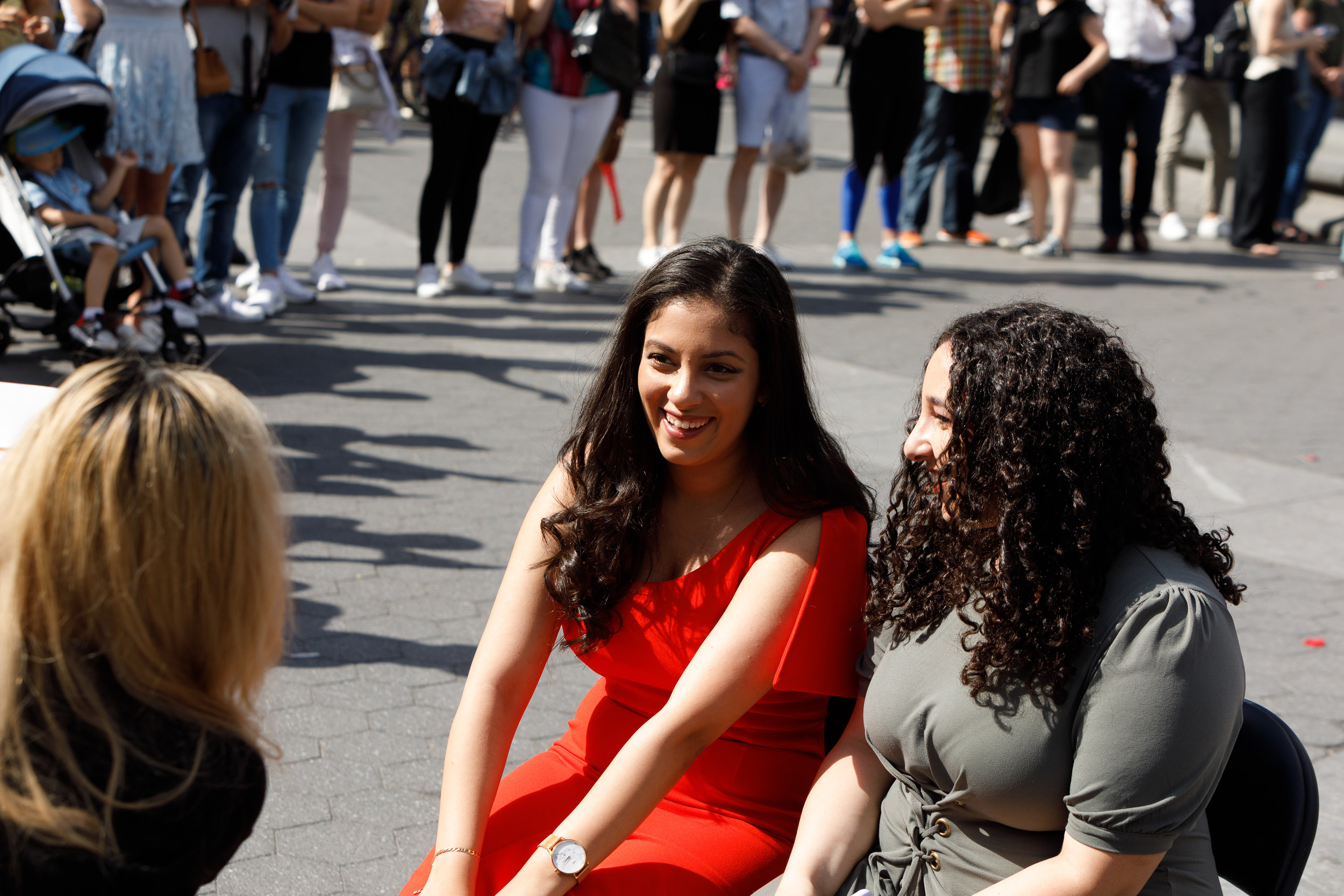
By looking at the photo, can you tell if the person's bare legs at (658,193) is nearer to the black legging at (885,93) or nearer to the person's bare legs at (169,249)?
the black legging at (885,93)

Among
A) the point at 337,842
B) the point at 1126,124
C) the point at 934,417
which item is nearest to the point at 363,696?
the point at 337,842

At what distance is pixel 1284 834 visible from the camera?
1830mm

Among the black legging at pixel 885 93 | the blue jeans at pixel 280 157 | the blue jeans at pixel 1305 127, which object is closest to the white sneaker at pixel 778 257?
the black legging at pixel 885 93

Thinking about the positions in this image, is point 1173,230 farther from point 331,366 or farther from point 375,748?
point 375,748

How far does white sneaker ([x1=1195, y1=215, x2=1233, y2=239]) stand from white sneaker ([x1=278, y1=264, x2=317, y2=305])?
888 cm

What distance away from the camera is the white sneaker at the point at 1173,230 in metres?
12.5

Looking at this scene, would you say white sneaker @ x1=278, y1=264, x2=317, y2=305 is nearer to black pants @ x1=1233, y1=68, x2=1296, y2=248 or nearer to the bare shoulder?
the bare shoulder

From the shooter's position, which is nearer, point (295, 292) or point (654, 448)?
point (654, 448)

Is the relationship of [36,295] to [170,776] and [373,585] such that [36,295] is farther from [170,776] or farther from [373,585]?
[170,776]

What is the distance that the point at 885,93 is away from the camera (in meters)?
9.38

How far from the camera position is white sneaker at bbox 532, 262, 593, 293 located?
28.2 ft

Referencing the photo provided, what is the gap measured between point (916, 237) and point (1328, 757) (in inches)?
320

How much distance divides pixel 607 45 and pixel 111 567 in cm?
693

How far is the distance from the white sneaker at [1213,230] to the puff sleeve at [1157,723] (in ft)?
39.9
